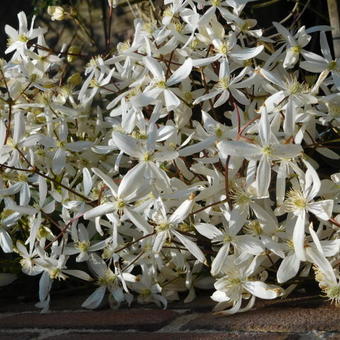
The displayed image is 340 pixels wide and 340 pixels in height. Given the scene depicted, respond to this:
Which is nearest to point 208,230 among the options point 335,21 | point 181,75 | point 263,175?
point 263,175

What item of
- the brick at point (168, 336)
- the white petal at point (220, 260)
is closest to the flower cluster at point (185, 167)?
the white petal at point (220, 260)

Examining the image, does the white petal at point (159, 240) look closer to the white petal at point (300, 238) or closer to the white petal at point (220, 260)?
the white petal at point (220, 260)

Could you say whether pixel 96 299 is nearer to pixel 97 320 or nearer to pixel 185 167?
pixel 97 320

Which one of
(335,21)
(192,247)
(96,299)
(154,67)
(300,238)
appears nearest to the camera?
(300,238)

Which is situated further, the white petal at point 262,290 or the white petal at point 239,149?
the white petal at point 262,290

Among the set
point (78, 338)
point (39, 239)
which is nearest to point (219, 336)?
point (78, 338)
